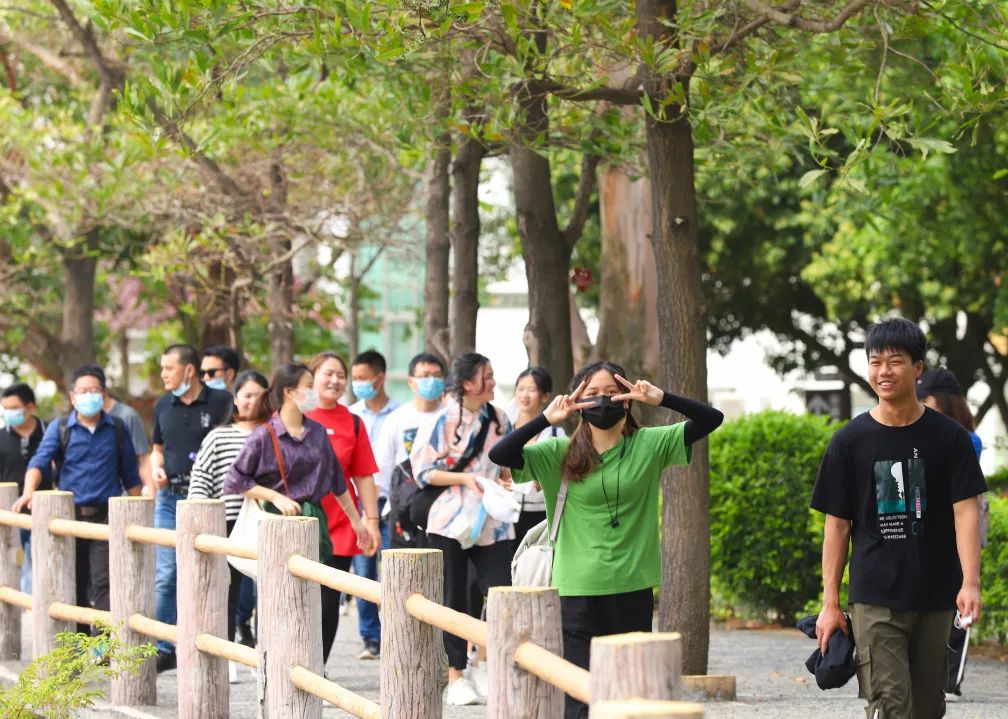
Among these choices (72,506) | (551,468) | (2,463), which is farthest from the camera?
(2,463)

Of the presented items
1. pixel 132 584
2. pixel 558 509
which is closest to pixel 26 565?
pixel 132 584

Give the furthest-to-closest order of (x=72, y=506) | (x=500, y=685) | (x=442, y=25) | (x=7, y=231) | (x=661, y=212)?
(x=7, y=231), (x=72, y=506), (x=661, y=212), (x=442, y=25), (x=500, y=685)

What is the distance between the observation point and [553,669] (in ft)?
13.7

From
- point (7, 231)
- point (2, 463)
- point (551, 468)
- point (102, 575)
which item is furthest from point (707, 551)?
point (7, 231)

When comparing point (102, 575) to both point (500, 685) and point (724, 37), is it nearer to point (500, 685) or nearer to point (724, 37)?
point (724, 37)

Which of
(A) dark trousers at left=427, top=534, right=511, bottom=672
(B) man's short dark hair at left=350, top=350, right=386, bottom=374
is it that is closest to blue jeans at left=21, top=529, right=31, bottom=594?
(B) man's short dark hair at left=350, top=350, right=386, bottom=374

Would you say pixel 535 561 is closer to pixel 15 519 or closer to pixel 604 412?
pixel 604 412

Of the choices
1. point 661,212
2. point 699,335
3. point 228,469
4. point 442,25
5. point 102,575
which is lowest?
point 102,575

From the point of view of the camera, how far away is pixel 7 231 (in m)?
18.4

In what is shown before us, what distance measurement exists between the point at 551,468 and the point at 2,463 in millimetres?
6938

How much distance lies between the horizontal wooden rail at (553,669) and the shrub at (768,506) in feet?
25.1

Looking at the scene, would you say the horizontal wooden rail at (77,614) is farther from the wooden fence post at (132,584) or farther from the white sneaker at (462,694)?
the white sneaker at (462,694)

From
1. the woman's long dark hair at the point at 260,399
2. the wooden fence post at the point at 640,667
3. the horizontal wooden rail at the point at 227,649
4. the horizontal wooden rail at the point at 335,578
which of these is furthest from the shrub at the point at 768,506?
the wooden fence post at the point at 640,667

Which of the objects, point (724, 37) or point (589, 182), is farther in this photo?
point (589, 182)
